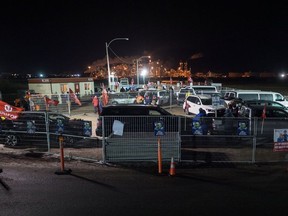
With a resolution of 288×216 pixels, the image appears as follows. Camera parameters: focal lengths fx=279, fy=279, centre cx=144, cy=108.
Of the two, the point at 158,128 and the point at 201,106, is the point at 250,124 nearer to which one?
the point at 158,128

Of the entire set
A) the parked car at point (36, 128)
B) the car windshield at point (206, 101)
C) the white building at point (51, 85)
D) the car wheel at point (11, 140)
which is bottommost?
the car wheel at point (11, 140)

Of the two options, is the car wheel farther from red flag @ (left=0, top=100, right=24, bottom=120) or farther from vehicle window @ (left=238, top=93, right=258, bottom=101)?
vehicle window @ (left=238, top=93, right=258, bottom=101)

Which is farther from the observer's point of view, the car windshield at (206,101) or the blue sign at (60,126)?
the car windshield at (206,101)

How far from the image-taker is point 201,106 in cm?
1952

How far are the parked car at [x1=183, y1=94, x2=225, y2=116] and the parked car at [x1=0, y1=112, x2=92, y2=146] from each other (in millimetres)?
10832

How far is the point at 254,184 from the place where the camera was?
24.4 ft

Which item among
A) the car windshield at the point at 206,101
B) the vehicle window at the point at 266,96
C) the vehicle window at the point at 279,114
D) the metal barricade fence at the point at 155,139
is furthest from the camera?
the vehicle window at the point at 266,96

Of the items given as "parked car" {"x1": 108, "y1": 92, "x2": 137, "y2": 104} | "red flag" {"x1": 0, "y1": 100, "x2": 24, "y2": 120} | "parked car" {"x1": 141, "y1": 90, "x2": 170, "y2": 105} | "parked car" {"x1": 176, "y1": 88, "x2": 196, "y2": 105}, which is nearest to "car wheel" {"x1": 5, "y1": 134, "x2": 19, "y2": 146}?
"red flag" {"x1": 0, "y1": 100, "x2": 24, "y2": 120}

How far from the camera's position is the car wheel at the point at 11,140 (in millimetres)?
11523

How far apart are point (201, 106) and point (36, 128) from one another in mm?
11874

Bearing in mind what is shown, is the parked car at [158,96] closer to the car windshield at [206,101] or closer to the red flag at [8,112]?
the car windshield at [206,101]

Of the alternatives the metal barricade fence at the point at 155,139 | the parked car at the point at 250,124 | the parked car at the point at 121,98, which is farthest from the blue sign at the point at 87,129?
the parked car at the point at 121,98

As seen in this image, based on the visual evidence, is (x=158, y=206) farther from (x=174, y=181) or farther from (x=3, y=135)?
(x=3, y=135)

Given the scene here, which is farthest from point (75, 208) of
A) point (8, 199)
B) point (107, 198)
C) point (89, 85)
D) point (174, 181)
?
point (89, 85)
